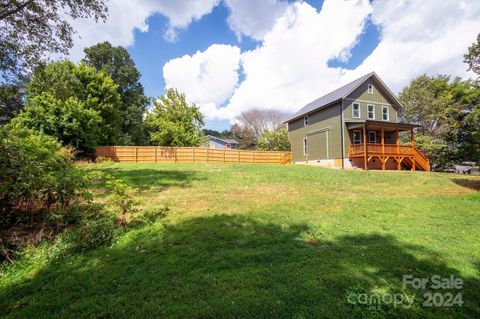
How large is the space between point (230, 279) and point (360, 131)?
20358 millimetres

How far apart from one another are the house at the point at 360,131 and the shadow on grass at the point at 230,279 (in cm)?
1540

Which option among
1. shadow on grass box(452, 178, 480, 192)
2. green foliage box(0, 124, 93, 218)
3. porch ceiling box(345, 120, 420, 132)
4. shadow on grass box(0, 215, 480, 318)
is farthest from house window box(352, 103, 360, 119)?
green foliage box(0, 124, 93, 218)

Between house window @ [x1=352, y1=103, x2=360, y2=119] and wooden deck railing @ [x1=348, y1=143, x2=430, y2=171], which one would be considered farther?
house window @ [x1=352, y1=103, x2=360, y2=119]

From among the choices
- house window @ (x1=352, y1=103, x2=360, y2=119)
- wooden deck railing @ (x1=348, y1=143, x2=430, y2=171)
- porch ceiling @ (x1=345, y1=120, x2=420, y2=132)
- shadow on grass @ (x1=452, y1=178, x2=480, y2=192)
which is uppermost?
house window @ (x1=352, y1=103, x2=360, y2=119)

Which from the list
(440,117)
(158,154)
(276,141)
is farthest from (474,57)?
(276,141)

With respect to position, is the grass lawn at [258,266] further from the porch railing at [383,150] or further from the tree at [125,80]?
the tree at [125,80]

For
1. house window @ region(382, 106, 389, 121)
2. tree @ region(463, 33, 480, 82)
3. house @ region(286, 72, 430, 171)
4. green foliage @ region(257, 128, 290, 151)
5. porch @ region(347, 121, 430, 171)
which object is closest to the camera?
tree @ region(463, 33, 480, 82)

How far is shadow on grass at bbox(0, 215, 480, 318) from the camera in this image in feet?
8.91

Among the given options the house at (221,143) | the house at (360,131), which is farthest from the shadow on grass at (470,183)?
the house at (221,143)

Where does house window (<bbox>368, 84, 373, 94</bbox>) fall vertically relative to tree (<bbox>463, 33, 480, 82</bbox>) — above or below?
above

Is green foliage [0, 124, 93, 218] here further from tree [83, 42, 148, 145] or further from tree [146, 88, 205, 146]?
tree [83, 42, 148, 145]

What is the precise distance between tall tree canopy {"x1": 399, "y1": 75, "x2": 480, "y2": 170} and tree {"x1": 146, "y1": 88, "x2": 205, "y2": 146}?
2225cm

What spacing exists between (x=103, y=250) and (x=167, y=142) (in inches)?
903

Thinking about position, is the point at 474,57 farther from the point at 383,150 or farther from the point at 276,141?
the point at 276,141
